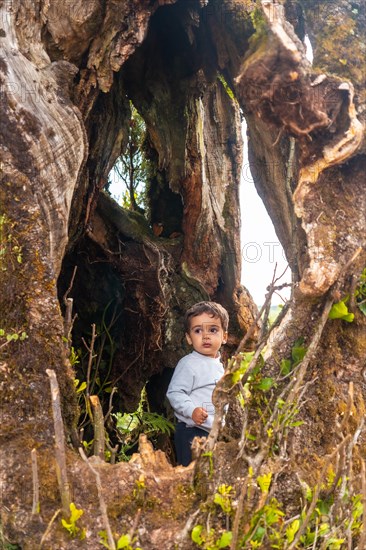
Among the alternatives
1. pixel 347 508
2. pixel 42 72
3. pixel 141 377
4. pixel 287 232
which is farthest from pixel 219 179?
pixel 347 508

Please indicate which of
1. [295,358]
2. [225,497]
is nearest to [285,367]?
[295,358]

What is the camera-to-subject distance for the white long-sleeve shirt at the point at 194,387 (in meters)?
4.48

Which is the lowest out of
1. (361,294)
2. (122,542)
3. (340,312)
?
(122,542)

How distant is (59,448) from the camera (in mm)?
2791

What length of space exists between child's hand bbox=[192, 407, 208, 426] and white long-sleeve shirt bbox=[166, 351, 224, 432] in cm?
12

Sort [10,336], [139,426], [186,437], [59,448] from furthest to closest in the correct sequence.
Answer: [139,426], [186,437], [10,336], [59,448]

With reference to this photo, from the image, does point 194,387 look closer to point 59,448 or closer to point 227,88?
point 59,448

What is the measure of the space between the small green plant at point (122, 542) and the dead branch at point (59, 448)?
0.63 feet

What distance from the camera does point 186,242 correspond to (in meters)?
5.99

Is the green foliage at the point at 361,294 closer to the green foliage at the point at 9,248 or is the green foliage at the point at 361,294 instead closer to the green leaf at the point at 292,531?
the green leaf at the point at 292,531

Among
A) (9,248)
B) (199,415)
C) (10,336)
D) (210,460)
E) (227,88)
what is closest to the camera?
(210,460)

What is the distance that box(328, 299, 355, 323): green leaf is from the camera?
369cm

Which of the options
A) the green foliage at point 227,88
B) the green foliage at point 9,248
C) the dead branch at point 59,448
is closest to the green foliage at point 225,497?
the dead branch at point 59,448

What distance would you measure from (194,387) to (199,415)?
412 millimetres
